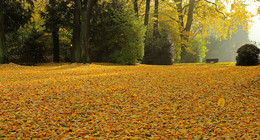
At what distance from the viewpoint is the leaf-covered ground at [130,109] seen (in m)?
3.55

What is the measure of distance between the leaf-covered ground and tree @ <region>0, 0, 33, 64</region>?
23.2 feet

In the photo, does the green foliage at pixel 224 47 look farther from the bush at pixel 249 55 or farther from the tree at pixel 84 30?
the tree at pixel 84 30

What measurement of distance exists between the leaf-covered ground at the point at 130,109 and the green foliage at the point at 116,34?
7.66 meters

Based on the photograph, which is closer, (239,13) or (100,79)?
(100,79)

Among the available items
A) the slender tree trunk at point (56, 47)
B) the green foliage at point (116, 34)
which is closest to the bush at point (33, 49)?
the slender tree trunk at point (56, 47)

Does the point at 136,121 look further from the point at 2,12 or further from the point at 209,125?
the point at 2,12

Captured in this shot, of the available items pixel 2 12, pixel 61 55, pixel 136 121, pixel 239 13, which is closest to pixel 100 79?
pixel 136 121

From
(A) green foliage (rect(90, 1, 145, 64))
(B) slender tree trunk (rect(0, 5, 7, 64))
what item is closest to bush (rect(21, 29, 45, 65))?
(B) slender tree trunk (rect(0, 5, 7, 64))

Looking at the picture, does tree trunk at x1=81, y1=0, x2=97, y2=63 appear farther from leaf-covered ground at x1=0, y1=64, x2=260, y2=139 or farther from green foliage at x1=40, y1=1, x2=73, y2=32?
leaf-covered ground at x1=0, y1=64, x2=260, y2=139

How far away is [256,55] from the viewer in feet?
40.9

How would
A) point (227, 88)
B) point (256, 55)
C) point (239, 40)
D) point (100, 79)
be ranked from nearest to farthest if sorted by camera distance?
point (227, 88), point (100, 79), point (256, 55), point (239, 40)

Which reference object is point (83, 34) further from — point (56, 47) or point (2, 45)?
point (2, 45)

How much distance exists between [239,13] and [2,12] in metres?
19.6

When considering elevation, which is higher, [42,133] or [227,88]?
[227,88]
